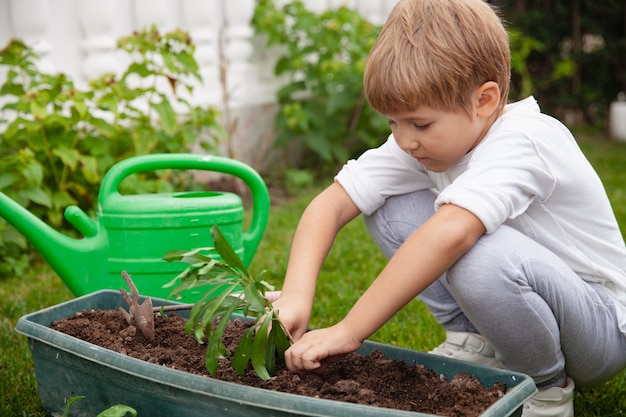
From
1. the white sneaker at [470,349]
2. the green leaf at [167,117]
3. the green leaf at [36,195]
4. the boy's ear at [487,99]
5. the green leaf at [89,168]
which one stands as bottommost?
the white sneaker at [470,349]

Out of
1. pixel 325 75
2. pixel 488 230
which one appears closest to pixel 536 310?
pixel 488 230

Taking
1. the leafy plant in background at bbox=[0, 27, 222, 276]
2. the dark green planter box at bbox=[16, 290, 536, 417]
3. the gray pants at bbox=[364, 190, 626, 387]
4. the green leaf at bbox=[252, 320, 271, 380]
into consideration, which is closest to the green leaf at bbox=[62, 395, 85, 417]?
the dark green planter box at bbox=[16, 290, 536, 417]

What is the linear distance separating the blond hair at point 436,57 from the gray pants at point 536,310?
0.94ft

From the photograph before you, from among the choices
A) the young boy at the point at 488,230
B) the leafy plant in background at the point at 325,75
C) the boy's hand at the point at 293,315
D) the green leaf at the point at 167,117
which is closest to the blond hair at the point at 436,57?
the young boy at the point at 488,230

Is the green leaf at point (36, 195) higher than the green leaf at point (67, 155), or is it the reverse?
the green leaf at point (67, 155)

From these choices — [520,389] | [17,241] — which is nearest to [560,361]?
[520,389]

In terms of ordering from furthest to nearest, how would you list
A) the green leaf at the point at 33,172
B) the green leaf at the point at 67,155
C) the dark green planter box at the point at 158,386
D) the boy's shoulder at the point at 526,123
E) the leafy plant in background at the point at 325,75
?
the leafy plant in background at the point at 325,75
the green leaf at the point at 67,155
the green leaf at the point at 33,172
the boy's shoulder at the point at 526,123
the dark green planter box at the point at 158,386

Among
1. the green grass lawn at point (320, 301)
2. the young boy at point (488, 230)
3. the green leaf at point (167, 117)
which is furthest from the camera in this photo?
the green leaf at point (167, 117)

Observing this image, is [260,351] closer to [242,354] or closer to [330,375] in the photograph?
[242,354]

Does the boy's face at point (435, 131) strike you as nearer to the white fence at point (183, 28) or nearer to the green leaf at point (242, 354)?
the green leaf at point (242, 354)

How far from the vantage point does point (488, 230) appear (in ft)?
4.58

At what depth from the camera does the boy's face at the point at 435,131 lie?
1.47 metres

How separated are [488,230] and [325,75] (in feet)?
9.49

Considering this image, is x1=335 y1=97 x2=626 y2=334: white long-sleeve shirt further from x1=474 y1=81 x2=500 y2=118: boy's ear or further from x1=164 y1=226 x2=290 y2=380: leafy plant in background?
x1=164 y1=226 x2=290 y2=380: leafy plant in background
